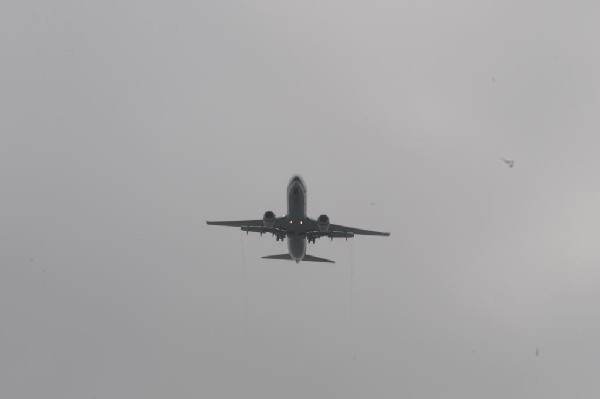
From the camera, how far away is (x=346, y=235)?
8638 centimetres

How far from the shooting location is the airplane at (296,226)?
7653cm

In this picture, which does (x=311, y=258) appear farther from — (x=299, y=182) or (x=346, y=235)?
(x=299, y=182)

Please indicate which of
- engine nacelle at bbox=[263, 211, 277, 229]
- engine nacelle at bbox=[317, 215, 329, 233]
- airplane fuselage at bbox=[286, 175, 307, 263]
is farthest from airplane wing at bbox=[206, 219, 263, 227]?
engine nacelle at bbox=[317, 215, 329, 233]

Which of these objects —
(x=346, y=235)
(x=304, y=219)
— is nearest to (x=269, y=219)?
(x=304, y=219)

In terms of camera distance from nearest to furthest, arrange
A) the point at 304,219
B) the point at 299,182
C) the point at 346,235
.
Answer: the point at 299,182
the point at 304,219
the point at 346,235

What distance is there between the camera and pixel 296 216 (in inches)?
3120

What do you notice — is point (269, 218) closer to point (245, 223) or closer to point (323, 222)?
point (323, 222)

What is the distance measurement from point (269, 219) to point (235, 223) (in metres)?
9.12

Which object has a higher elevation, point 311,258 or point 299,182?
point 299,182

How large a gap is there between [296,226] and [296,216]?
10.3 ft

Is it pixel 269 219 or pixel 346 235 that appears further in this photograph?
pixel 346 235

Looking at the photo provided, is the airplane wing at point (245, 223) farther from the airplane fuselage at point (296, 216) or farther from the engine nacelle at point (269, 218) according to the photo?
the engine nacelle at point (269, 218)

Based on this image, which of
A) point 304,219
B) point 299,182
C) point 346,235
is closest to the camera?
point 299,182

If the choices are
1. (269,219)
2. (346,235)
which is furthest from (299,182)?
(346,235)
